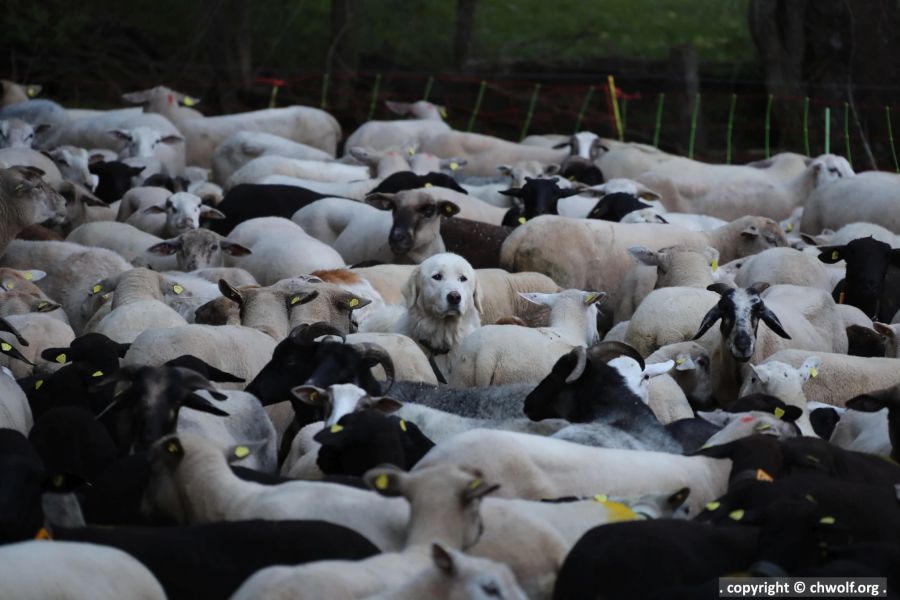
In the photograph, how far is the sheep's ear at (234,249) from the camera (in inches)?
433

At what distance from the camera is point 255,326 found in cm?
885

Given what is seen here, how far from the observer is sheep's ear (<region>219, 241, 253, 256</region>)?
11008 mm

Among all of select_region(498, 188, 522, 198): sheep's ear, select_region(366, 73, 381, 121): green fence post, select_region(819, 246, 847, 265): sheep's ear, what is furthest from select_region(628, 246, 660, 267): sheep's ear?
select_region(366, 73, 381, 121): green fence post

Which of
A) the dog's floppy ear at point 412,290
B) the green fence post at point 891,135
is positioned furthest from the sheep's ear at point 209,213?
the green fence post at point 891,135

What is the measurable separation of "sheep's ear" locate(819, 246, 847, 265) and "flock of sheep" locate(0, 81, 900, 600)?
0.02m

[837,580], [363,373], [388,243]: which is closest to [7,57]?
[388,243]

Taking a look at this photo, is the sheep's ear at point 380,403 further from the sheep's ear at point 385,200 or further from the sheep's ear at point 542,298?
the sheep's ear at point 385,200

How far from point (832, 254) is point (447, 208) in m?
2.76

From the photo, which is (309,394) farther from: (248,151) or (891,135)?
(891,135)

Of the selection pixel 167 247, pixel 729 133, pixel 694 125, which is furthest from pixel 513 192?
pixel 694 125

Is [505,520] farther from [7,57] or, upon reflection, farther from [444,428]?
[7,57]

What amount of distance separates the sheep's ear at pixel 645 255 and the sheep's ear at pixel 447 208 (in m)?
1.58

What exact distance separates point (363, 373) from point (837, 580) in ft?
10.7

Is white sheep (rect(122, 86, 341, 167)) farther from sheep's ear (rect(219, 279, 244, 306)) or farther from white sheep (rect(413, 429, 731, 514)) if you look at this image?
white sheep (rect(413, 429, 731, 514))
